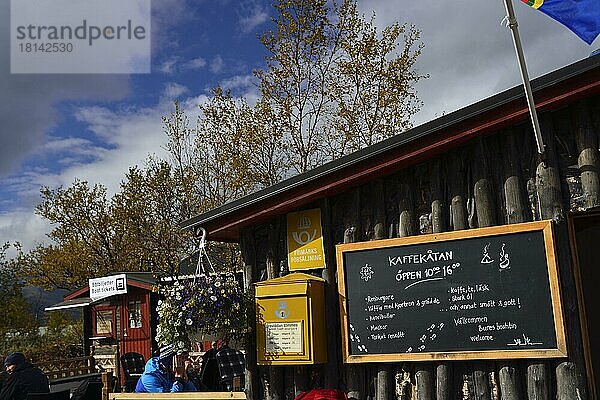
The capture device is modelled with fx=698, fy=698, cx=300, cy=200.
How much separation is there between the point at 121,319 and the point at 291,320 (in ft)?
50.1

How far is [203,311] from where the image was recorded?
20.9 feet

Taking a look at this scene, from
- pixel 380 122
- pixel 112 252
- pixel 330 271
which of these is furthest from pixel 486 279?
pixel 112 252

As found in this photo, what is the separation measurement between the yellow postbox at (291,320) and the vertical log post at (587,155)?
2379 millimetres

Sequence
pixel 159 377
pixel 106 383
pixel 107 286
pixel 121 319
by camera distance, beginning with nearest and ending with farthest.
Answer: pixel 159 377, pixel 106 383, pixel 107 286, pixel 121 319

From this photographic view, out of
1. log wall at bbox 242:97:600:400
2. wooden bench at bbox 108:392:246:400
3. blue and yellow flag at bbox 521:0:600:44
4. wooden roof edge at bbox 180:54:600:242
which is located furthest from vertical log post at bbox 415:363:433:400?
blue and yellow flag at bbox 521:0:600:44

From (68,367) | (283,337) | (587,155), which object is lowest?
(68,367)

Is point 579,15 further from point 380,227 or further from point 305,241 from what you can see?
point 305,241

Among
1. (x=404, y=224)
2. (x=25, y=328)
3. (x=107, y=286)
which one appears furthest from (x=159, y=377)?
(x=25, y=328)

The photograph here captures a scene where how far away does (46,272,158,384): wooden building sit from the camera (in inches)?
758

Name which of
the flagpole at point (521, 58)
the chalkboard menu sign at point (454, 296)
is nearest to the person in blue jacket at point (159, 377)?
the chalkboard menu sign at point (454, 296)

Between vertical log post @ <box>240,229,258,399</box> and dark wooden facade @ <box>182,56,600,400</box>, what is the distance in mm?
11

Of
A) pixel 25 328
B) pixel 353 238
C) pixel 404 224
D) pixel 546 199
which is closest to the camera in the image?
pixel 546 199

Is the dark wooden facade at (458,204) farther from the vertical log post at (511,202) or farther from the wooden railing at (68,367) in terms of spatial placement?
the wooden railing at (68,367)

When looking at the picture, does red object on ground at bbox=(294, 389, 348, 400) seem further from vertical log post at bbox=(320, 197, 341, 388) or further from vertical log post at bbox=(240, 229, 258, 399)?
vertical log post at bbox=(240, 229, 258, 399)
